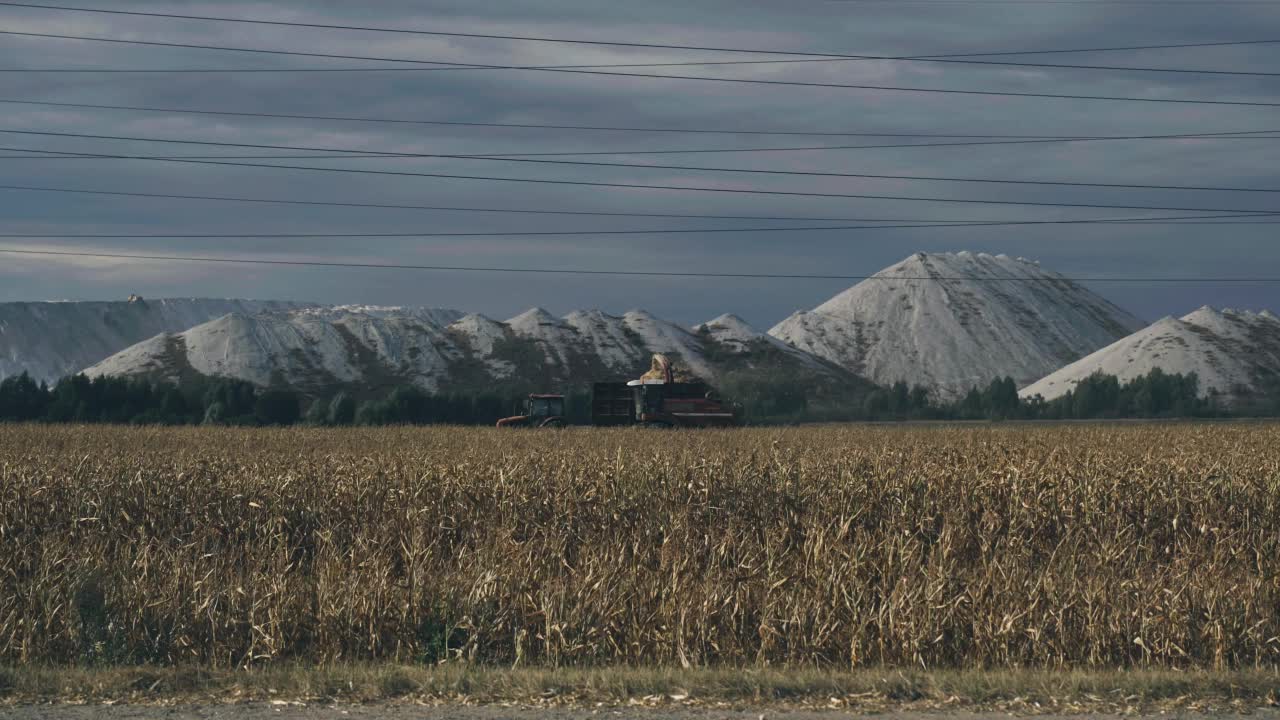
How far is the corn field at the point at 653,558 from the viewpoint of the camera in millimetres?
10875

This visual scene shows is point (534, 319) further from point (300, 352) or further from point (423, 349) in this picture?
point (300, 352)

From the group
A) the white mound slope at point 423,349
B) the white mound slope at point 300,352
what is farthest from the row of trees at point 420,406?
the white mound slope at point 300,352

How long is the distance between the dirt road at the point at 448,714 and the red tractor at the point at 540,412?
4126cm

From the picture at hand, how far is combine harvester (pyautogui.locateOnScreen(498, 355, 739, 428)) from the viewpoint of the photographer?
48.7 m

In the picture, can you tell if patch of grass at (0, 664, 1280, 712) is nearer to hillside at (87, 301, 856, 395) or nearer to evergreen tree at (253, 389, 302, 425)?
evergreen tree at (253, 389, 302, 425)

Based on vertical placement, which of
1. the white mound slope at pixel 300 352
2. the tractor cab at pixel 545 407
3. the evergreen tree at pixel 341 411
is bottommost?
the evergreen tree at pixel 341 411

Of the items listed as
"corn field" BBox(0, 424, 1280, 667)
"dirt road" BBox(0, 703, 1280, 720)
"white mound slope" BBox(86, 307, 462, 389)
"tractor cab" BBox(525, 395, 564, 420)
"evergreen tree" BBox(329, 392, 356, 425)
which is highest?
"white mound slope" BBox(86, 307, 462, 389)

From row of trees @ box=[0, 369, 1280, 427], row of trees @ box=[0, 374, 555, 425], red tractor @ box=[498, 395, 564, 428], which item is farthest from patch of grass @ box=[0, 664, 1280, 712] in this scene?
row of trees @ box=[0, 374, 555, 425]

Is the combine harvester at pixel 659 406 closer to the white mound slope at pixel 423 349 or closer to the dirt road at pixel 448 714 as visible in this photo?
the dirt road at pixel 448 714

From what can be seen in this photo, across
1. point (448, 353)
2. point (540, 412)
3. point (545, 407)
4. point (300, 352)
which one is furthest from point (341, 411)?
point (300, 352)

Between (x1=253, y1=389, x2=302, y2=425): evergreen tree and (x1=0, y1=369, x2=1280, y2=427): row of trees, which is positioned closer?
(x1=0, y1=369, x2=1280, y2=427): row of trees

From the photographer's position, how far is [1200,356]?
527ft

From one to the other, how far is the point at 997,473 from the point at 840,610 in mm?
8699

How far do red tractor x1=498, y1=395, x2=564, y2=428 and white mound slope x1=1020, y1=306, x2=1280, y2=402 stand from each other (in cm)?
11188
